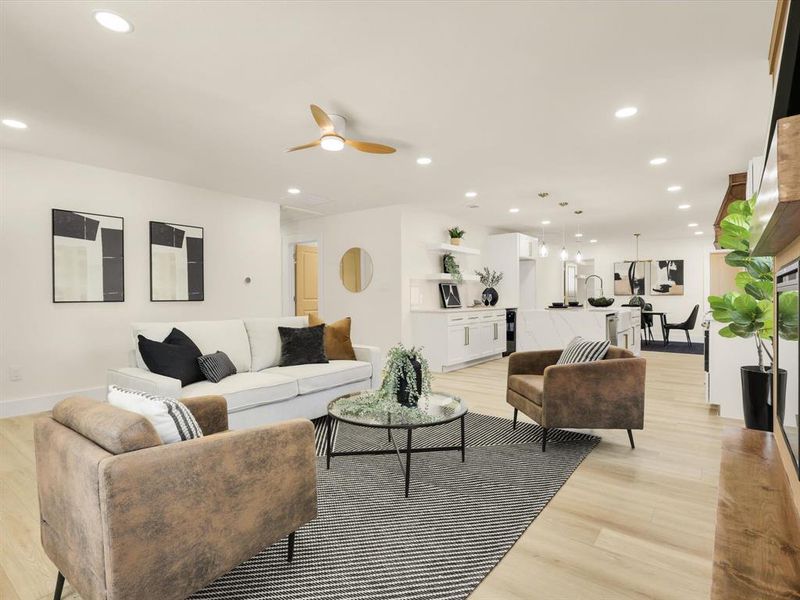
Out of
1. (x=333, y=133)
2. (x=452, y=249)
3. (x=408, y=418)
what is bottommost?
(x=408, y=418)

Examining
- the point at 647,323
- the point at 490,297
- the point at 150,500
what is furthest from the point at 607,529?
the point at 647,323

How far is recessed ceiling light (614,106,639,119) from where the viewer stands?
311 centimetres

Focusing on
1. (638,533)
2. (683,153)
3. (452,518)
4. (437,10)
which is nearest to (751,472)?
(638,533)

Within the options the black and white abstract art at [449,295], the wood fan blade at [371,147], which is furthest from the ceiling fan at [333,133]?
the black and white abstract art at [449,295]

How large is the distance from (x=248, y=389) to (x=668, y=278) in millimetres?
10439

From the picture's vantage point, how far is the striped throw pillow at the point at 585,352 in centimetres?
313

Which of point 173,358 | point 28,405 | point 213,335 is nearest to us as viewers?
point 173,358

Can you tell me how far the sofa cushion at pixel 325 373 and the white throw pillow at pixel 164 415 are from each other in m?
1.85

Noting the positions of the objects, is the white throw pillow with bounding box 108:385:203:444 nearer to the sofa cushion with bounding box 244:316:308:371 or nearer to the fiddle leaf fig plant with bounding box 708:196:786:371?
the sofa cushion with bounding box 244:316:308:371

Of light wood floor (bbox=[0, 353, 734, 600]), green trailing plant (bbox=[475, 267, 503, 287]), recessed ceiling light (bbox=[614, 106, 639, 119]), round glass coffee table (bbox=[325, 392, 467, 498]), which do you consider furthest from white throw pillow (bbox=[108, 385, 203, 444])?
green trailing plant (bbox=[475, 267, 503, 287])

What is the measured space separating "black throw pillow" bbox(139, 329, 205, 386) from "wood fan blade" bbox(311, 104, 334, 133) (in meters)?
1.88

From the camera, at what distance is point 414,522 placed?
6.95 feet

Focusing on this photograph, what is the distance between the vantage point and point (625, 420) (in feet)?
9.64

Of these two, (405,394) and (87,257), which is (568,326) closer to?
(405,394)
